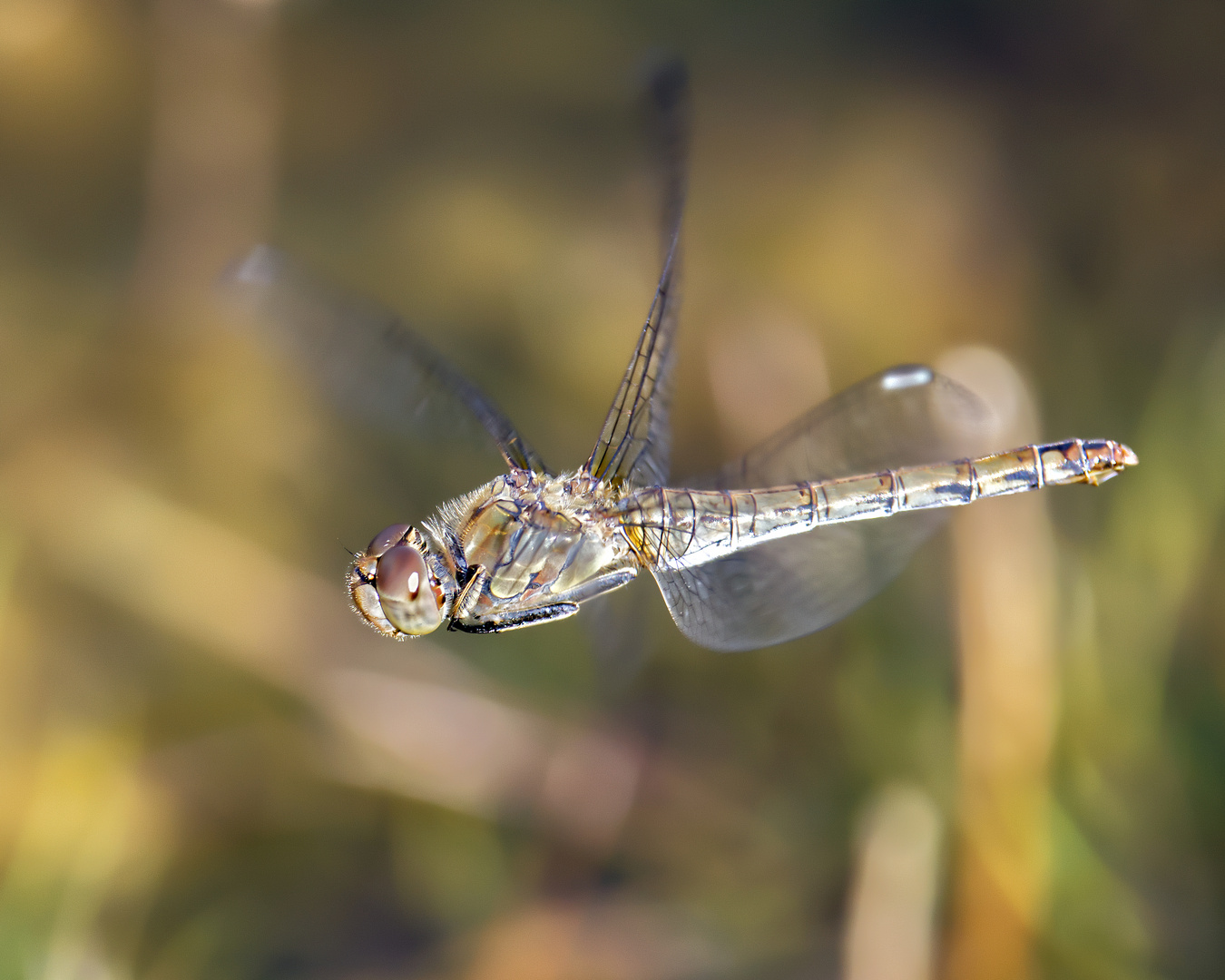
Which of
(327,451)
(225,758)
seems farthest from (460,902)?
(327,451)

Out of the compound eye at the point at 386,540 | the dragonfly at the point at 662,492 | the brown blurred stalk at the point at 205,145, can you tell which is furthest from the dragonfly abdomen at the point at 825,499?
the brown blurred stalk at the point at 205,145

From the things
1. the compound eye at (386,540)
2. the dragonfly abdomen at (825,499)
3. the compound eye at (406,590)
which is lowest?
the compound eye at (406,590)

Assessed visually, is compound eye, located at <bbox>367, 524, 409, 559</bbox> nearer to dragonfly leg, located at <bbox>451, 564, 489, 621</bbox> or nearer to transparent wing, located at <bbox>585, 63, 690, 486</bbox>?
dragonfly leg, located at <bbox>451, 564, 489, 621</bbox>

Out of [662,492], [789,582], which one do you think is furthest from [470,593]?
[789,582]

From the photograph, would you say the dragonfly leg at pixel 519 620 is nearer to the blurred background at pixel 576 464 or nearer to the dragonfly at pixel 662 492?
the dragonfly at pixel 662 492

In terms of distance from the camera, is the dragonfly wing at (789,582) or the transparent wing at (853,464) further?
the transparent wing at (853,464)

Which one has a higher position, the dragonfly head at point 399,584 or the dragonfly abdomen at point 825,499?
the dragonfly abdomen at point 825,499

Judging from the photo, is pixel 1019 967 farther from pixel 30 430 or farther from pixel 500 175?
pixel 30 430

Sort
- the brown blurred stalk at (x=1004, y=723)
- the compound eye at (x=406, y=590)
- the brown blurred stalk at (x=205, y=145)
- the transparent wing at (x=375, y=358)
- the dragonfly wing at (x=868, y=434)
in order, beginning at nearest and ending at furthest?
the compound eye at (x=406, y=590) → the transparent wing at (x=375, y=358) → the dragonfly wing at (x=868, y=434) → the brown blurred stalk at (x=1004, y=723) → the brown blurred stalk at (x=205, y=145)
